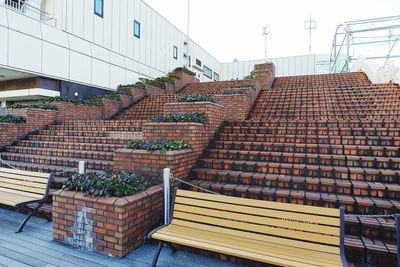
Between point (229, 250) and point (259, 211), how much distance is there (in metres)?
0.57

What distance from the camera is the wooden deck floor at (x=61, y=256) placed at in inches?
113

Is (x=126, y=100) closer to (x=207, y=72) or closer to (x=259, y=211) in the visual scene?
(x=259, y=211)

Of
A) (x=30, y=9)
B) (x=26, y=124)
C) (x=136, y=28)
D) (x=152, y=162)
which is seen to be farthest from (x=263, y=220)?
(x=136, y=28)

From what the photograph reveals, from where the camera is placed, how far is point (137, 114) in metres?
10.5

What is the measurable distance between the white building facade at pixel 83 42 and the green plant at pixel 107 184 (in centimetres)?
896

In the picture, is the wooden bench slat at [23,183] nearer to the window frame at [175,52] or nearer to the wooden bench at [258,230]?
the wooden bench at [258,230]

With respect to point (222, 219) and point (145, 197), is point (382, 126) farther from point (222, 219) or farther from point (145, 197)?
point (145, 197)

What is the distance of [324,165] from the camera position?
4.32m

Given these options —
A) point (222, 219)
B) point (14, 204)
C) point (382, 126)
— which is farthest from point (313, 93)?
point (14, 204)

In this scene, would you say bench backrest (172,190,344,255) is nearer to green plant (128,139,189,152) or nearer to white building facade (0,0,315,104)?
green plant (128,139,189,152)

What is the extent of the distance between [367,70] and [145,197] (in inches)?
504

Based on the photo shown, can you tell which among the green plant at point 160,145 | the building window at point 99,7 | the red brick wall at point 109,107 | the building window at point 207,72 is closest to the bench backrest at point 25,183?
the green plant at point 160,145

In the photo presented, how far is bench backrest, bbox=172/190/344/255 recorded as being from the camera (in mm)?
2433

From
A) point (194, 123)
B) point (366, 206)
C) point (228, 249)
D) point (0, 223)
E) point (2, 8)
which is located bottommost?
point (0, 223)
